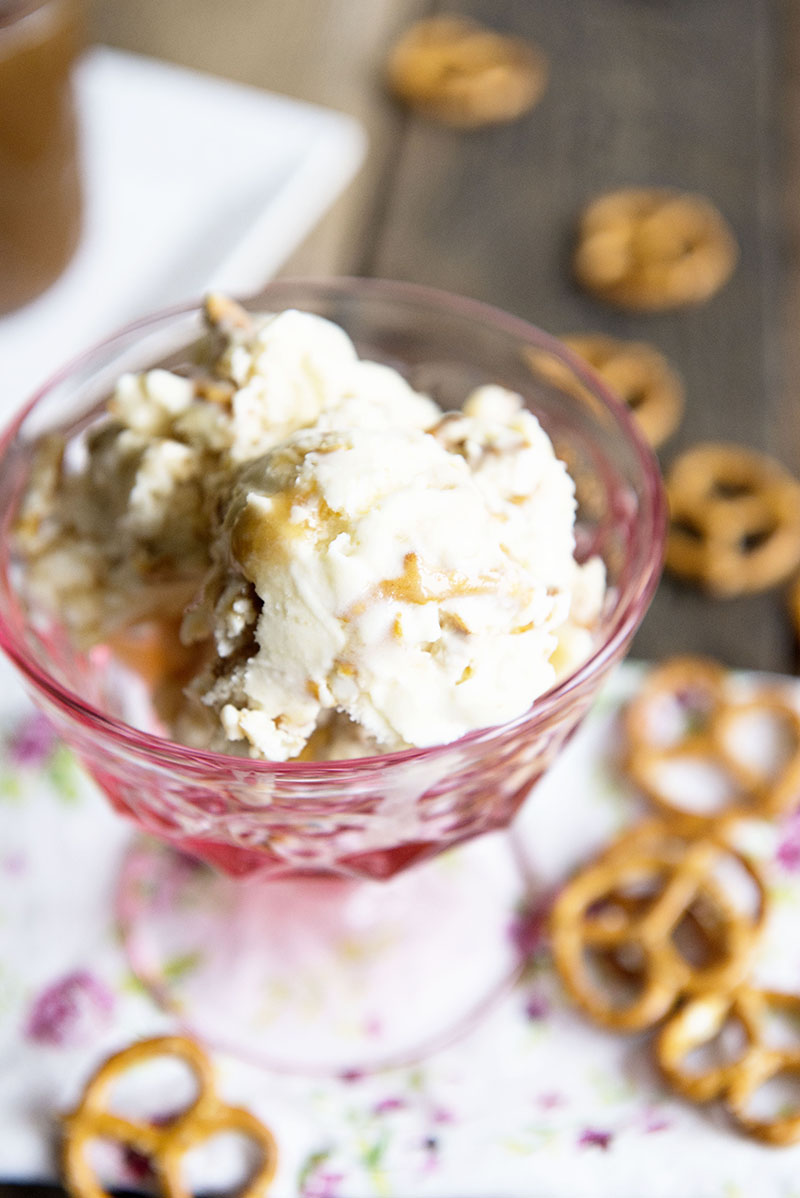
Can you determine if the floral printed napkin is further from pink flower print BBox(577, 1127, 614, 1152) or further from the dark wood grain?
the dark wood grain

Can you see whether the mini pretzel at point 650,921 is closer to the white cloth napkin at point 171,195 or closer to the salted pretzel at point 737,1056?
the salted pretzel at point 737,1056

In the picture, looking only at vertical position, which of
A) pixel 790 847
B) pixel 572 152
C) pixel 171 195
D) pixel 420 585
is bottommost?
pixel 790 847

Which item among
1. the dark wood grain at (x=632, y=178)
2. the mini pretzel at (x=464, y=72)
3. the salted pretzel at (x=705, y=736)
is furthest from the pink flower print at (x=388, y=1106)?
the mini pretzel at (x=464, y=72)

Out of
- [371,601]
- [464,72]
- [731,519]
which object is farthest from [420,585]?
[464,72]

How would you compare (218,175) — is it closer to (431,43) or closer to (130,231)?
(130,231)

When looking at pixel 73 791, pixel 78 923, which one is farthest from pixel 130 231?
pixel 78 923

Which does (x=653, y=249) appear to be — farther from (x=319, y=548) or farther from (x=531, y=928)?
(x=319, y=548)

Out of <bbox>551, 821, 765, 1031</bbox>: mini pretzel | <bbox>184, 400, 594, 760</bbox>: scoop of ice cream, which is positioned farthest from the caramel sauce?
<bbox>551, 821, 765, 1031</bbox>: mini pretzel
